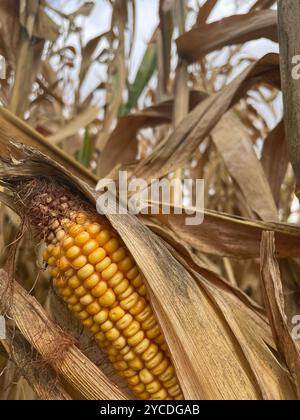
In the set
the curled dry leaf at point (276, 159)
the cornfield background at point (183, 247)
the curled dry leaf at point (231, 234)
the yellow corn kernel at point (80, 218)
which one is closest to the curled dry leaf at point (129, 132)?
the cornfield background at point (183, 247)

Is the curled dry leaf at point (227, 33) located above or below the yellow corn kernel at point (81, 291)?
above

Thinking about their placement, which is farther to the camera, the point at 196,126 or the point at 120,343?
the point at 196,126

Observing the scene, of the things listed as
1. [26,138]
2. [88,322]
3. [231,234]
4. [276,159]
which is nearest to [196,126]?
[276,159]

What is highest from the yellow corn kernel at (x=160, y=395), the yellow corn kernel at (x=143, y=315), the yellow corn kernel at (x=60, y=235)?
the yellow corn kernel at (x=60, y=235)

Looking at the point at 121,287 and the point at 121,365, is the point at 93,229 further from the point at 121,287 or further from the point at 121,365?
the point at 121,365

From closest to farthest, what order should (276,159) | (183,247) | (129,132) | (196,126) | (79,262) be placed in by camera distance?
(79,262), (183,247), (196,126), (276,159), (129,132)

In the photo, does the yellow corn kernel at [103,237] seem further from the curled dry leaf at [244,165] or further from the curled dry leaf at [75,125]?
the curled dry leaf at [75,125]

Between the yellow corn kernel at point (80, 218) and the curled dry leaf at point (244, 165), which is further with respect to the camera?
the curled dry leaf at point (244, 165)

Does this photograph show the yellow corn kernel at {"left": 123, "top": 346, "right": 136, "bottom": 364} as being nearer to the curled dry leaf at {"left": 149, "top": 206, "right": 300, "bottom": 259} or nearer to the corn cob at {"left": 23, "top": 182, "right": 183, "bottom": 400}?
the corn cob at {"left": 23, "top": 182, "right": 183, "bottom": 400}
